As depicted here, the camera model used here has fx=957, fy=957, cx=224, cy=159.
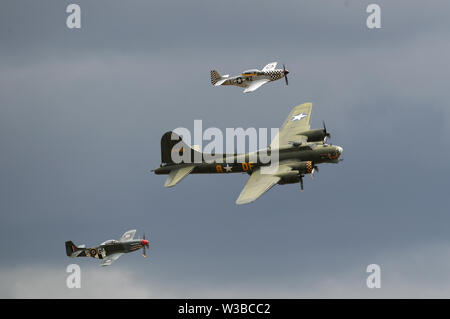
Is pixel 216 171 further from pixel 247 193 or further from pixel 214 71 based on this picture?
pixel 214 71

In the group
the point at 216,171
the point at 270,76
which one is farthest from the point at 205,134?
the point at 270,76

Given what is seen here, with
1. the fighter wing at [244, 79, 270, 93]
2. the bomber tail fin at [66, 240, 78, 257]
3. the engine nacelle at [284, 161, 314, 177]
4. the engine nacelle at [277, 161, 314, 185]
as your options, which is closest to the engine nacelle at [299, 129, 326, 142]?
the engine nacelle at [277, 161, 314, 185]

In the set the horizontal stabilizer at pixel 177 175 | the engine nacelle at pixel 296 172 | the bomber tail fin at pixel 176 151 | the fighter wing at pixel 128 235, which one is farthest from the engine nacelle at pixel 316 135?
the fighter wing at pixel 128 235

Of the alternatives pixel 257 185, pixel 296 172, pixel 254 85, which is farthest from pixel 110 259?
pixel 254 85

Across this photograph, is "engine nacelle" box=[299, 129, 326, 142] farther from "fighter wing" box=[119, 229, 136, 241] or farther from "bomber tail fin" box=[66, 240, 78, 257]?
"bomber tail fin" box=[66, 240, 78, 257]

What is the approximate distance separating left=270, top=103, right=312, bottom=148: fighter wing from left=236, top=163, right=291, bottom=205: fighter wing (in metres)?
5.10

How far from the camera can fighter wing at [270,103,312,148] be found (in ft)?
342

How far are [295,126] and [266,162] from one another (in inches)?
361

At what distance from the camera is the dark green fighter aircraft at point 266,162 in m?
95.7

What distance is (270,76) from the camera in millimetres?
115562

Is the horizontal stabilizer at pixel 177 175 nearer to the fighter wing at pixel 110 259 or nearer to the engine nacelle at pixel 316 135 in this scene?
the fighter wing at pixel 110 259

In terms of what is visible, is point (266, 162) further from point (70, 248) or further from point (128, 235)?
point (70, 248)

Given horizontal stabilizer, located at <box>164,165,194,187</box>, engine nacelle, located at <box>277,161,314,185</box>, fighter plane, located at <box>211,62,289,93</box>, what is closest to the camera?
engine nacelle, located at <box>277,161,314,185</box>

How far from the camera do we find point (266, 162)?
3930 inches
